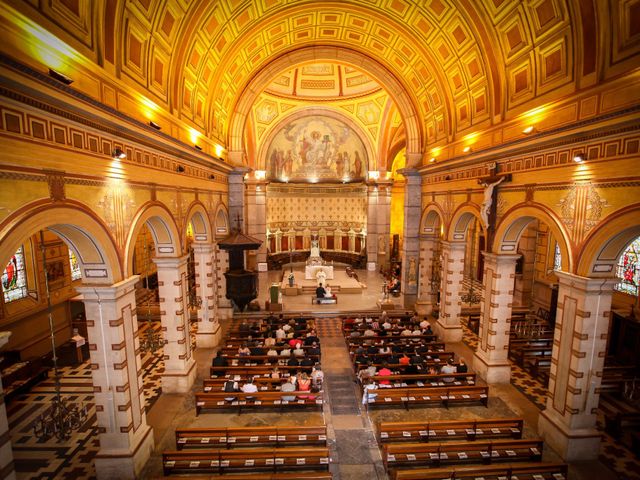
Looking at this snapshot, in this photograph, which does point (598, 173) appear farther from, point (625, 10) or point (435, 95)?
point (435, 95)

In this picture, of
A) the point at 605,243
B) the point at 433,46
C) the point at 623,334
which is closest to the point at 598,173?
the point at 605,243

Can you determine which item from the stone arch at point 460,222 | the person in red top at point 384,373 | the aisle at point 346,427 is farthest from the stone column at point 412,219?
the person in red top at point 384,373

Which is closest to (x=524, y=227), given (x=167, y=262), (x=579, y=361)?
(x=579, y=361)

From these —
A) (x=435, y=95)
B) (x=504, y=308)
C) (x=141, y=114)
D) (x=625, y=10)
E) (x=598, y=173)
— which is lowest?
(x=504, y=308)

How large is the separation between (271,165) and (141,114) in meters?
21.1

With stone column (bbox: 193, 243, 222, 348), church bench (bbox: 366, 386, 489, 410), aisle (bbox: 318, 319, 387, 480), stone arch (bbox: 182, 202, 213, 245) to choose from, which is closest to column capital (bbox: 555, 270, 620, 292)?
church bench (bbox: 366, 386, 489, 410)

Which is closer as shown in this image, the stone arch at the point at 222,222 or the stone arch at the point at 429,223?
the stone arch at the point at 222,222

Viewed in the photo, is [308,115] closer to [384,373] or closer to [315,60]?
[315,60]

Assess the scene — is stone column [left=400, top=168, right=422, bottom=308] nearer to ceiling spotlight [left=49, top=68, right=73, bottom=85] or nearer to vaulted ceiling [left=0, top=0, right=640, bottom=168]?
vaulted ceiling [left=0, top=0, right=640, bottom=168]

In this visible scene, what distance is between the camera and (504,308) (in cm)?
1127

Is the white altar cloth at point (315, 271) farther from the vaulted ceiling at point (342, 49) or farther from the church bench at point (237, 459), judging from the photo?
the church bench at point (237, 459)

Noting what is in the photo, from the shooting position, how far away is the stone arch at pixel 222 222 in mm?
15521

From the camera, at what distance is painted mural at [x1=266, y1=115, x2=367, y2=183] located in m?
28.3

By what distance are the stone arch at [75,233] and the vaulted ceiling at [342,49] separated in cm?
219
